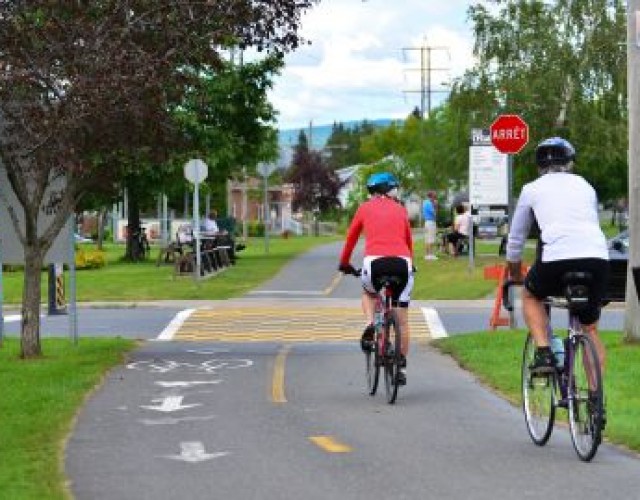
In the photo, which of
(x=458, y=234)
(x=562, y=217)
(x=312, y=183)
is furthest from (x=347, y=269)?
(x=312, y=183)

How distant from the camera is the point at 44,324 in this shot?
67.7ft

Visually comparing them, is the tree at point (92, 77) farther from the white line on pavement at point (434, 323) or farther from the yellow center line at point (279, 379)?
the white line on pavement at point (434, 323)

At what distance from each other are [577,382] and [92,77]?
6382mm

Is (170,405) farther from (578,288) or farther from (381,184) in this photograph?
(578,288)

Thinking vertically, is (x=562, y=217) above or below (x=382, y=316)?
above

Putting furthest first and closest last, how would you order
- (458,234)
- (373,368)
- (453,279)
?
(458,234) → (453,279) → (373,368)

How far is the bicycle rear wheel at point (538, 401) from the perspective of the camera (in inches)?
337

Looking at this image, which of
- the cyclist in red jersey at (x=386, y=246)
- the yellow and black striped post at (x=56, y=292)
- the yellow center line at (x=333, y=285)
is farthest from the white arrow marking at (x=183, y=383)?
the yellow center line at (x=333, y=285)

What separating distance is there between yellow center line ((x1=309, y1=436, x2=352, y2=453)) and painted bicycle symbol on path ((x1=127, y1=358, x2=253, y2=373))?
4607 mm

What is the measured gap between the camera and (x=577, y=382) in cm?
817

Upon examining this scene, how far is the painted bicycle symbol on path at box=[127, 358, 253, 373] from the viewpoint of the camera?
13.8 meters

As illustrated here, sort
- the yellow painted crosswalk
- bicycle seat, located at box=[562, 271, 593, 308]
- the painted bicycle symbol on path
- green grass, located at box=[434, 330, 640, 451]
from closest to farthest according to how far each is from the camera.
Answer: bicycle seat, located at box=[562, 271, 593, 308], green grass, located at box=[434, 330, 640, 451], the painted bicycle symbol on path, the yellow painted crosswalk

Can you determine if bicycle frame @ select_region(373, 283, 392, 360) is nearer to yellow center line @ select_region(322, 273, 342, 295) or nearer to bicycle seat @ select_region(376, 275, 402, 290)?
bicycle seat @ select_region(376, 275, 402, 290)

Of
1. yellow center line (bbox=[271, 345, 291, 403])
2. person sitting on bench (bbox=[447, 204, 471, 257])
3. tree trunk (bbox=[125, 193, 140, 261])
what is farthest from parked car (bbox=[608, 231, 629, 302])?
tree trunk (bbox=[125, 193, 140, 261])
